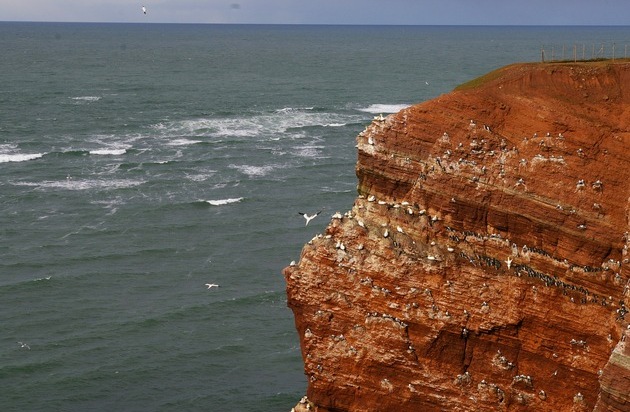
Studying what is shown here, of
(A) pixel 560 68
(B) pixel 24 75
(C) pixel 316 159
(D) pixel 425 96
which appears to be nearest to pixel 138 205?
(C) pixel 316 159

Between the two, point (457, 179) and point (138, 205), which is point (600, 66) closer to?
point (457, 179)

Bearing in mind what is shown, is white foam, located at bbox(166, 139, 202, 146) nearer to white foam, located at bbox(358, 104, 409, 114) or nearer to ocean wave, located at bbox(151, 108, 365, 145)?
ocean wave, located at bbox(151, 108, 365, 145)

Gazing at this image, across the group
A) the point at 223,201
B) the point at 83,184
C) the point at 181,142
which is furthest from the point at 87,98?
the point at 223,201

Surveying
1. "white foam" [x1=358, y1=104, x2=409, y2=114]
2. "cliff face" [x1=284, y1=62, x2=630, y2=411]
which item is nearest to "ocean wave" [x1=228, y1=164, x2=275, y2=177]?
"white foam" [x1=358, y1=104, x2=409, y2=114]

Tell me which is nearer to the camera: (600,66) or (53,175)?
(600,66)

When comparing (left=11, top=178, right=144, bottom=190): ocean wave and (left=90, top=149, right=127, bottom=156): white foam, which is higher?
(left=90, top=149, right=127, bottom=156): white foam

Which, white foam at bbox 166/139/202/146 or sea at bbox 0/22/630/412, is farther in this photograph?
white foam at bbox 166/139/202/146
